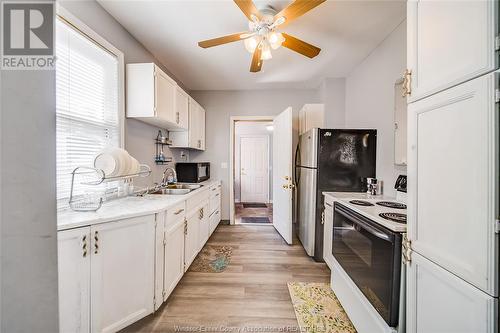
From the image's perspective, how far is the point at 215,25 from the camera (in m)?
2.00

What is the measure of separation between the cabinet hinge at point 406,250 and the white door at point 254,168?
523 centimetres

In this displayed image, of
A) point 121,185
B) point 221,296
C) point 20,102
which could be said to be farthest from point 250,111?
point 20,102

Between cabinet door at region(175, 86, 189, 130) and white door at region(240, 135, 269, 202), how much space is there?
3.47 meters

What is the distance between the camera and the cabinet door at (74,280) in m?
1.12

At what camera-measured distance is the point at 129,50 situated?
6.95 ft

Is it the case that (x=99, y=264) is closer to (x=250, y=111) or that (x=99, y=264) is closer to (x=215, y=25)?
(x=215, y=25)

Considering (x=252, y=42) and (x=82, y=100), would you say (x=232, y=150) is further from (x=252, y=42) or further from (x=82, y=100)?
(x=82, y=100)

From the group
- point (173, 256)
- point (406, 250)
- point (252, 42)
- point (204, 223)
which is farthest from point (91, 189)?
point (406, 250)

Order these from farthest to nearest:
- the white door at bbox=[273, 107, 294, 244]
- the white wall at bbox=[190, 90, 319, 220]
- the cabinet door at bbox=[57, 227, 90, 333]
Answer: the white wall at bbox=[190, 90, 319, 220] < the white door at bbox=[273, 107, 294, 244] < the cabinet door at bbox=[57, 227, 90, 333]

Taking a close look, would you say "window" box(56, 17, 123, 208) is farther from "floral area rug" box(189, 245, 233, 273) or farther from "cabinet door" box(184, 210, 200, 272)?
"floral area rug" box(189, 245, 233, 273)

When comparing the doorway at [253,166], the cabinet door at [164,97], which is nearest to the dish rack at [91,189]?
the cabinet door at [164,97]

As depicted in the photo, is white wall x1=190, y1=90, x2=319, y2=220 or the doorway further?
the doorway

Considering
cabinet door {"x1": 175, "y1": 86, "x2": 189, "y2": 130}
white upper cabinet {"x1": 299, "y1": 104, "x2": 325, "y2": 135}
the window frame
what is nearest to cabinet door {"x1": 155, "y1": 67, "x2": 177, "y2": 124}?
cabinet door {"x1": 175, "y1": 86, "x2": 189, "y2": 130}

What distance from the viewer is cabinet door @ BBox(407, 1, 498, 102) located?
2.25ft
